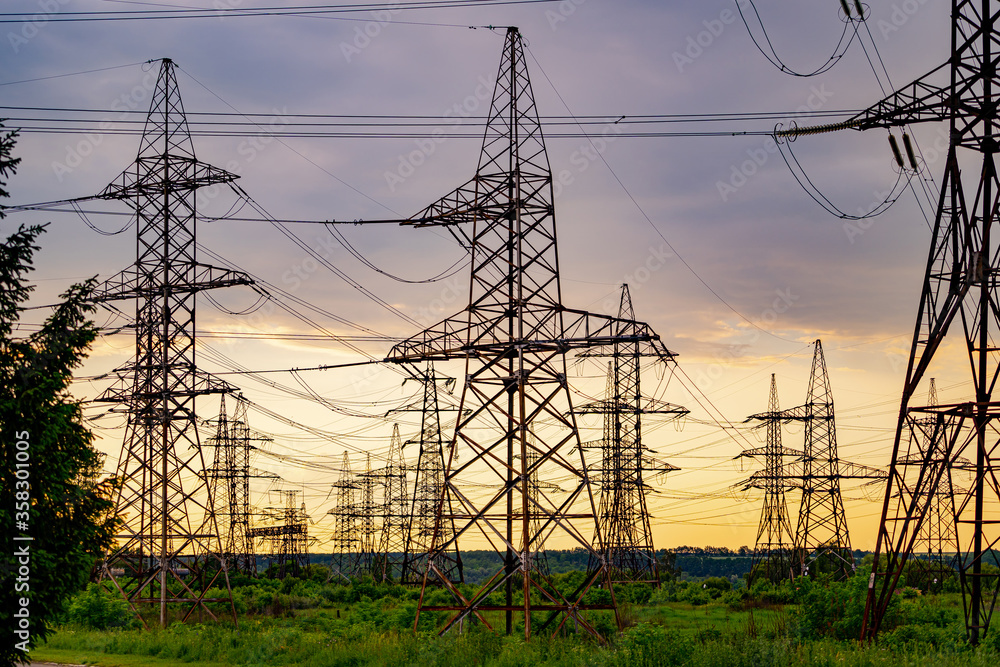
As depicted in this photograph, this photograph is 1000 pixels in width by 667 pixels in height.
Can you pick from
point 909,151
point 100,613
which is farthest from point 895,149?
point 100,613

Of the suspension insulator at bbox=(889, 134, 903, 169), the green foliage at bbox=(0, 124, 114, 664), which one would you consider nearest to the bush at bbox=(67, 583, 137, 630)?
the green foliage at bbox=(0, 124, 114, 664)

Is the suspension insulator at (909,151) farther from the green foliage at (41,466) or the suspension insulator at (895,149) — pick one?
the green foliage at (41,466)

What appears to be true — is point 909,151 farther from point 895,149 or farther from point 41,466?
point 41,466

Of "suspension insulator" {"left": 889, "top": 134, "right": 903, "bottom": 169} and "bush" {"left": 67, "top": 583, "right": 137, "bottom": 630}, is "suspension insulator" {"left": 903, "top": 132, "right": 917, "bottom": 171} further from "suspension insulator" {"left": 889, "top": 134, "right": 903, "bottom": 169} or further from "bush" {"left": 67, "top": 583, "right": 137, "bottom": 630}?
"bush" {"left": 67, "top": 583, "right": 137, "bottom": 630}

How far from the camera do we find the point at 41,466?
18.4 meters

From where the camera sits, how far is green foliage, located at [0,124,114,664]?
1769 cm

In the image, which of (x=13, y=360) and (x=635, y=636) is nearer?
(x=13, y=360)

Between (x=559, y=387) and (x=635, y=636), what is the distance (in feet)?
25.3

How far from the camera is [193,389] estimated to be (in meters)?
35.2

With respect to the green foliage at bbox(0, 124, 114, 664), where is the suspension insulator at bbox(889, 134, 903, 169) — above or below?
above

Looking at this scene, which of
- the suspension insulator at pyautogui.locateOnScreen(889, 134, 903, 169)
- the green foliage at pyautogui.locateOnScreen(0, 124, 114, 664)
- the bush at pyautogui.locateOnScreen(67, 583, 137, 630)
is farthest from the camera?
the bush at pyautogui.locateOnScreen(67, 583, 137, 630)

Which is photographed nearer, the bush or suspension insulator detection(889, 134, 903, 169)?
suspension insulator detection(889, 134, 903, 169)

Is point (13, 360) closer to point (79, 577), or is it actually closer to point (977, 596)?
point (79, 577)

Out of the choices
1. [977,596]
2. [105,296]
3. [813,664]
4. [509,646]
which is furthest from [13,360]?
[977,596]
